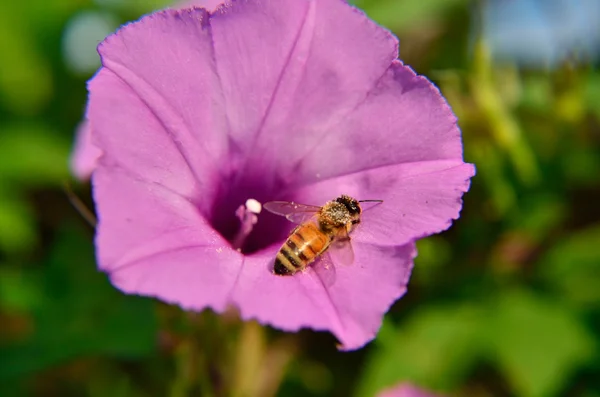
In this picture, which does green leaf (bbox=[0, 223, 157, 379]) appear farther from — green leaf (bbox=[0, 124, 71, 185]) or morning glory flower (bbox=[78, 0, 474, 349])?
green leaf (bbox=[0, 124, 71, 185])

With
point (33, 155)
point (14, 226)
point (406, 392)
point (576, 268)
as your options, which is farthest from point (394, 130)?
point (33, 155)

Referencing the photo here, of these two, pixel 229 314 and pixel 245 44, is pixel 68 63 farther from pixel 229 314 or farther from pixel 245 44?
pixel 245 44

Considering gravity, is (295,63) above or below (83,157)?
above

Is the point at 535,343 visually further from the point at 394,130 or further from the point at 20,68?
the point at 20,68

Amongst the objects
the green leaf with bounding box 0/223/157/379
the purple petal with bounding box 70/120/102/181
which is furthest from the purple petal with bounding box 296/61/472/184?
the purple petal with bounding box 70/120/102/181

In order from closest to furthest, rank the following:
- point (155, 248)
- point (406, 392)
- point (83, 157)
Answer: point (155, 248) < point (406, 392) < point (83, 157)

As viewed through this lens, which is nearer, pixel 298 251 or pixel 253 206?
pixel 298 251
